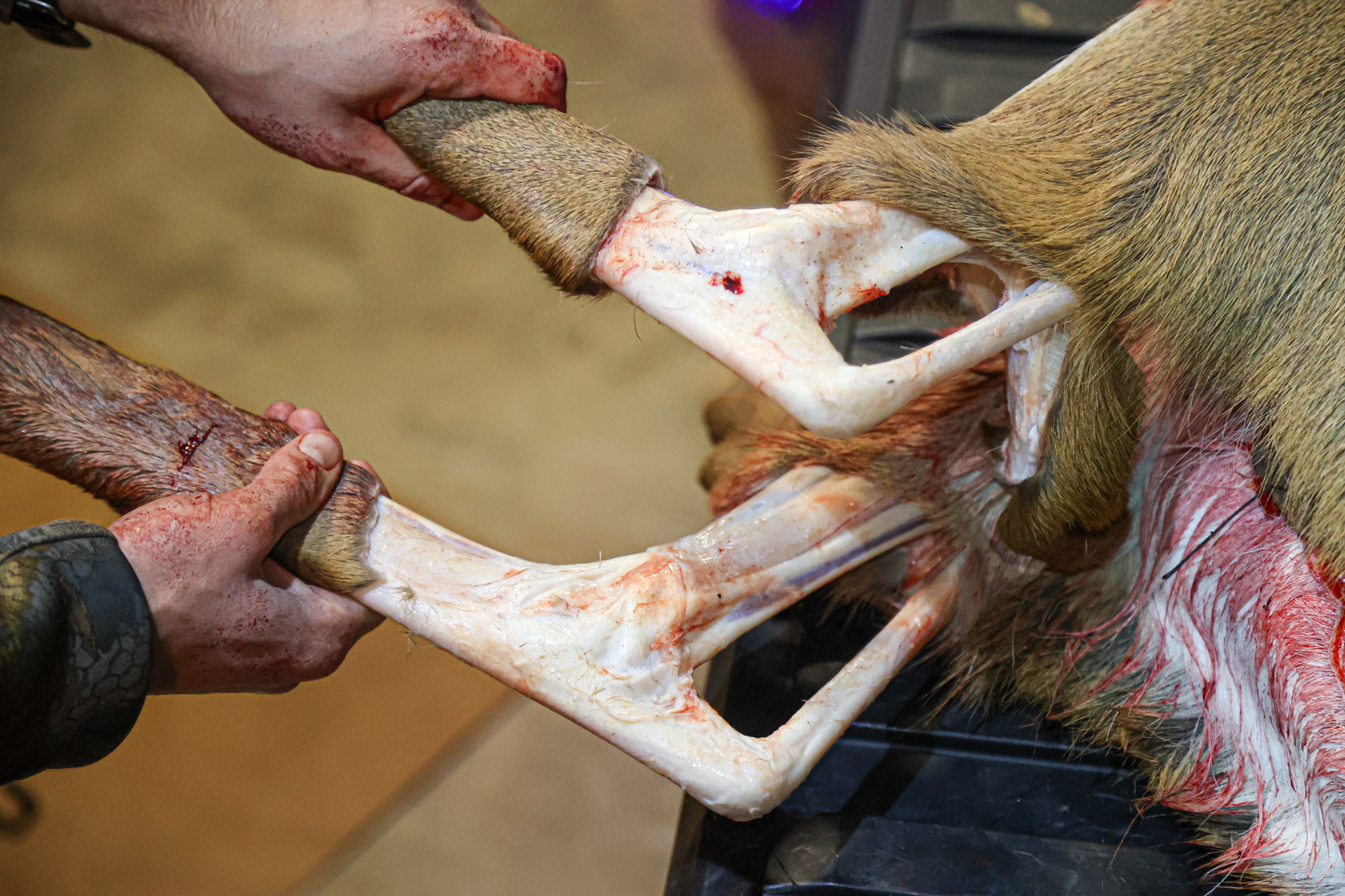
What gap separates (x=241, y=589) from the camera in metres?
0.85

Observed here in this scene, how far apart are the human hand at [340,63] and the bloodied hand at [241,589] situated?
12.4 inches

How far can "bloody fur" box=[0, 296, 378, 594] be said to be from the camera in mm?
915

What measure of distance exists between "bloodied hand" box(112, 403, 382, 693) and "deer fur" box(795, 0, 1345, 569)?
20.7 inches

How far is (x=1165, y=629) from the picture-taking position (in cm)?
95

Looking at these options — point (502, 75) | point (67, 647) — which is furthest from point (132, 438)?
point (502, 75)

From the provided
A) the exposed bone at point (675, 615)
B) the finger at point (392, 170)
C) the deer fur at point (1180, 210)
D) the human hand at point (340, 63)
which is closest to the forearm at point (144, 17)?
the human hand at point (340, 63)

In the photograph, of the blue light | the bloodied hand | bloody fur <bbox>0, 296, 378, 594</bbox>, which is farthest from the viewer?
the blue light

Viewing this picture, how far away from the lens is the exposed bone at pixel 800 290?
738 millimetres

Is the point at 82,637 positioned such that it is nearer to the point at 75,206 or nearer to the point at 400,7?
the point at 400,7

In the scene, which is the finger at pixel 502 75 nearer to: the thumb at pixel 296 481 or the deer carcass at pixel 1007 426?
the deer carcass at pixel 1007 426

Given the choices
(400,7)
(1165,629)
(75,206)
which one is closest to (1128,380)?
(1165,629)

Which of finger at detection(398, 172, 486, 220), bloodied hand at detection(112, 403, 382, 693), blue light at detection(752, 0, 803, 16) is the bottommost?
bloodied hand at detection(112, 403, 382, 693)

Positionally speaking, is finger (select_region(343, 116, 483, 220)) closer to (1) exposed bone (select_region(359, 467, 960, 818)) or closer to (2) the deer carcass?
(2) the deer carcass

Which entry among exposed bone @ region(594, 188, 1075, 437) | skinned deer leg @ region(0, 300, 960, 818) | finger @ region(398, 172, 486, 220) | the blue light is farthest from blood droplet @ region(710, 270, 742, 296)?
the blue light
